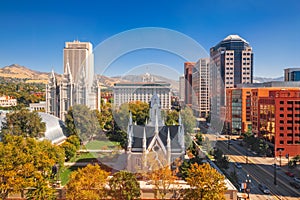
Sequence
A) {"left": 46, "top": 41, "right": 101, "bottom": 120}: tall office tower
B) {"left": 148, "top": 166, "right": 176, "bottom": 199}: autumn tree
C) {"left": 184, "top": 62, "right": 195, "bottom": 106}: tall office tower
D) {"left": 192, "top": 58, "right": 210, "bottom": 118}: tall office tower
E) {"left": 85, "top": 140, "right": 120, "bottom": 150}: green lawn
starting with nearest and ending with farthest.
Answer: {"left": 148, "top": 166, "right": 176, "bottom": 199}: autumn tree
{"left": 85, "top": 140, "right": 120, "bottom": 150}: green lawn
{"left": 46, "top": 41, "right": 101, "bottom": 120}: tall office tower
{"left": 184, "top": 62, "right": 195, "bottom": 106}: tall office tower
{"left": 192, "top": 58, "right": 210, "bottom": 118}: tall office tower

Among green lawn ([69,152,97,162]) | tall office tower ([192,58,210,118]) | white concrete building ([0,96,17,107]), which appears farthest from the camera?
white concrete building ([0,96,17,107])

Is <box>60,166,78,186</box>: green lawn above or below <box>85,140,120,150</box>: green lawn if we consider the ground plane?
below

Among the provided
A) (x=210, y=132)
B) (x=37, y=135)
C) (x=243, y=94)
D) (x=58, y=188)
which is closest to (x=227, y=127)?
(x=210, y=132)

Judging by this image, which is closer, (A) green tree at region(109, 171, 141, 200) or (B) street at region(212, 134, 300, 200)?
(A) green tree at region(109, 171, 141, 200)

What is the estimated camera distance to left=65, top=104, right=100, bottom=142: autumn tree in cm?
2892

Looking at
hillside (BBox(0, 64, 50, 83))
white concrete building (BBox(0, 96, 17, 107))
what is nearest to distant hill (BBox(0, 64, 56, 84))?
hillside (BBox(0, 64, 50, 83))

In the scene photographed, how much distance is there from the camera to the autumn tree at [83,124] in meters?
28.9

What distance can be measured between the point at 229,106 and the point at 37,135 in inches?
1139

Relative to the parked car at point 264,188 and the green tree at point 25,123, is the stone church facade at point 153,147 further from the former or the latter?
the green tree at point 25,123

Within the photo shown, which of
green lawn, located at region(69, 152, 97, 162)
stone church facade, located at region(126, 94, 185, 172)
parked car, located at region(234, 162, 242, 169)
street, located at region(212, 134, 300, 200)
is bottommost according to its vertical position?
street, located at region(212, 134, 300, 200)

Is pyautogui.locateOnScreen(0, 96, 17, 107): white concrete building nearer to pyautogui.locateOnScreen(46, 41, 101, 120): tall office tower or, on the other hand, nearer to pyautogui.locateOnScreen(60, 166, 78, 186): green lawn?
pyautogui.locateOnScreen(46, 41, 101, 120): tall office tower

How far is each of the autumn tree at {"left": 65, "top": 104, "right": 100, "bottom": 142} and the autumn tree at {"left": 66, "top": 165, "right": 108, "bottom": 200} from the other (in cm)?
1694

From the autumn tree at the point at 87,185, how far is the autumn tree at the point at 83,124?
16.9m

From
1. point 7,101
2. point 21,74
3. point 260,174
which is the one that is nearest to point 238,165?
point 260,174
